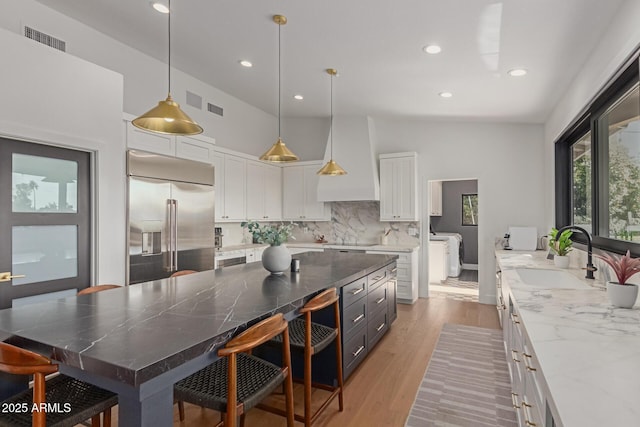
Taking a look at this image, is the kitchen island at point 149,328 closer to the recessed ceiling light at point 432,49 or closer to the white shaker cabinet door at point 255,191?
the recessed ceiling light at point 432,49

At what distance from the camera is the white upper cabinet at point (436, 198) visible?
348 inches

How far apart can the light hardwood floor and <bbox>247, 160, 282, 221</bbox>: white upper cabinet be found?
276cm

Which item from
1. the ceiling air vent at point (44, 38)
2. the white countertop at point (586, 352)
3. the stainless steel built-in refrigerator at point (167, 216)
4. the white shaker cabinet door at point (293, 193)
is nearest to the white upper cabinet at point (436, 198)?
the white shaker cabinet door at point (293, 193)

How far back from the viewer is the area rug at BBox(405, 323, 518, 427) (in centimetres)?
236

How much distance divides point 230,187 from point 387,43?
9.93 ft

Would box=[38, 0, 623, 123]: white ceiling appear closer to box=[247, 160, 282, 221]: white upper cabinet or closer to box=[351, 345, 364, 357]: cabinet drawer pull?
box=[247, 160, 282, 221]: white upper cabinet

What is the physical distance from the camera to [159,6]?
307 cm

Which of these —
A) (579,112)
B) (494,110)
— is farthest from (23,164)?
(494,110)

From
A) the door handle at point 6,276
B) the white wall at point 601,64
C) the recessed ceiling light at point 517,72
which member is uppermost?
the recessed ceiling light at point 517,72

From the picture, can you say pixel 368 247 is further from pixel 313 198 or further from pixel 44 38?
pixel 44 38

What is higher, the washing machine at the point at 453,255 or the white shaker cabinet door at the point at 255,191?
the white shaker cabinet door at the point at 255,191

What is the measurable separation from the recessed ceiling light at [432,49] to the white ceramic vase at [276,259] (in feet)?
7.13

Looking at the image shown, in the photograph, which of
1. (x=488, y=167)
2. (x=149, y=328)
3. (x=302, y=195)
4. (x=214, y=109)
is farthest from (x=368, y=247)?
(x=149, y=328)

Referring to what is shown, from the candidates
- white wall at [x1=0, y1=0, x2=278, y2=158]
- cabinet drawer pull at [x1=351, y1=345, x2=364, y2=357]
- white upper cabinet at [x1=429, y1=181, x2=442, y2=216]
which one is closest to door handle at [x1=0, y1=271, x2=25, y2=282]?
white wall at [x1=0, y1=0, x2=278, y2=158]
